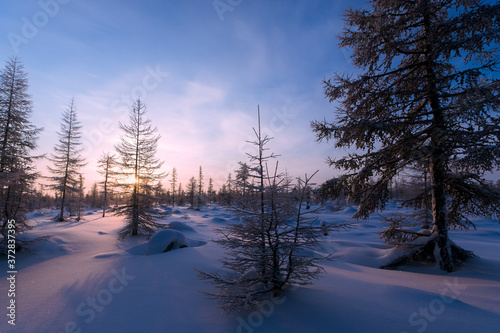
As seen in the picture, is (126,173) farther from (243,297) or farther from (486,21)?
(486,21)

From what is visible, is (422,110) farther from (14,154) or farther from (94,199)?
(94,199)

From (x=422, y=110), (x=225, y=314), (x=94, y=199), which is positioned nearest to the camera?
(x=225, y=314)

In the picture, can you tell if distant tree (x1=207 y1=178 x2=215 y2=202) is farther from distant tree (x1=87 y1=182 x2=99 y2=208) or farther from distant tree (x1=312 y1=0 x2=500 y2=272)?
distant tree (x1=87 y1=182 x2=99 y2=208)

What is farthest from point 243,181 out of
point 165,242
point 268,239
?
point 165,242

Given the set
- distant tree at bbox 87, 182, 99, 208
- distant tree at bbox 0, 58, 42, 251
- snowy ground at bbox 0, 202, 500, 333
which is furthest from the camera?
distant tree at bbox 87, 182, 99, 208

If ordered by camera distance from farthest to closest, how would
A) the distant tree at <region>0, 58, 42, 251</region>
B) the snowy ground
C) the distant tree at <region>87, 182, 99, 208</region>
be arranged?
1. the distant tree at <region>87, 182, 99, 208</region>
2. the distant tree at <region>0, 58, 42, 251</region>
3. the snowy ground

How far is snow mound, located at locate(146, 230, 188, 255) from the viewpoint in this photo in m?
7.74

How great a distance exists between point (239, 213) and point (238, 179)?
58 cm

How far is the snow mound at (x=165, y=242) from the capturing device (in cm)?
774

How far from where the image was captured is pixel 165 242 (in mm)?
7898

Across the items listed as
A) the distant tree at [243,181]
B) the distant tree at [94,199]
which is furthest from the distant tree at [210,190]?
the distant tree at [94,199]

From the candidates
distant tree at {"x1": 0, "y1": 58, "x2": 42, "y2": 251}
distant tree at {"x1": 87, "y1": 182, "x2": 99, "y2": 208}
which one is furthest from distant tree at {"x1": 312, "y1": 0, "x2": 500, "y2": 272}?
distant tree at {"x1": 87, "y1": 182, "x2": 99, "y2": 208}

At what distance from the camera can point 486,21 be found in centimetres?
498

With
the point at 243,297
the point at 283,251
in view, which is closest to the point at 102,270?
the point at 243,297
